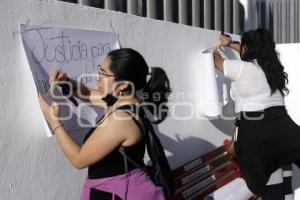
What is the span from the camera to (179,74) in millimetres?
3789

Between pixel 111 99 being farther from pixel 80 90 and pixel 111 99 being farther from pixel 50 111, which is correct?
pixel 80 90

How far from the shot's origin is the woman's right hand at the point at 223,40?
4199mm

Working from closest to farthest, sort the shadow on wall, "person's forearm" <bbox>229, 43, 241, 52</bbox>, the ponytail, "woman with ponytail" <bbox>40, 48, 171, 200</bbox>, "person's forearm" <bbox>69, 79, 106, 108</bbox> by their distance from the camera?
"woman with ponytail" <bbox>40, 48, 171, 200</bbox>
the ponytail
"person's forearm" <bbox>69, 79, 106, 108</bbox>
"person's forearm" <bbox>229, 43, 241, 52</bbox>
the shadow on wall

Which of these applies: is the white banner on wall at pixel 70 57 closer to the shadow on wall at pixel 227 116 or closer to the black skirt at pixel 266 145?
the black skirt at pixel 266 145

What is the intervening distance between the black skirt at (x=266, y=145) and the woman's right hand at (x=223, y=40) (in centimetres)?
90

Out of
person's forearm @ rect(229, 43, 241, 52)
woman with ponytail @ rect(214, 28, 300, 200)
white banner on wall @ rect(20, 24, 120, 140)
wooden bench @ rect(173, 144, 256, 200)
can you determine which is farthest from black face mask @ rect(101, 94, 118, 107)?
person's forearm @ rect(229, 43, 241, 52)

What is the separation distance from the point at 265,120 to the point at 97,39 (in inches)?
59.6

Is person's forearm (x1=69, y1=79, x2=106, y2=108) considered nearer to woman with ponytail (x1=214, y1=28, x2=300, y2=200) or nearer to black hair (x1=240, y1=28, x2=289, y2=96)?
woman with ponytail (x1=214, y1=28, x2=300, y2=200)

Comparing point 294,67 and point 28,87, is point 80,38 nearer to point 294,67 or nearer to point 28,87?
point 28,87

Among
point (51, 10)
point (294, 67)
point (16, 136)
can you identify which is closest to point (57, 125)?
point (16, 136)

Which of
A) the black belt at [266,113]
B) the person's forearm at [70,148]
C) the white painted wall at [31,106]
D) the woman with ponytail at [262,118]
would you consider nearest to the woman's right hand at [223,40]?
the woman with ponytail at [262,118]

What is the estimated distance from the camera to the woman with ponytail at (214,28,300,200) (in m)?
3.47

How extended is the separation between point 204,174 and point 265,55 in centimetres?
108

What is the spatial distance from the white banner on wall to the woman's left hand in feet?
0.23
